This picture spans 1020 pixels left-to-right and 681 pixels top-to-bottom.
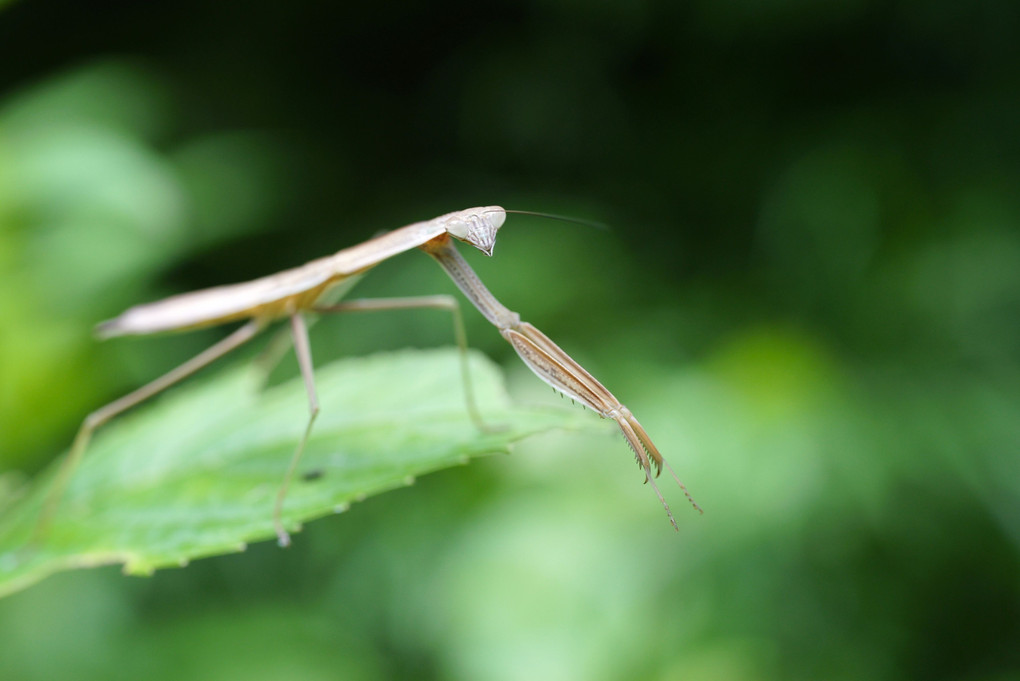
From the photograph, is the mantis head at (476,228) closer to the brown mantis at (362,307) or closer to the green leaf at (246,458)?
the brown mantis at (362,307)

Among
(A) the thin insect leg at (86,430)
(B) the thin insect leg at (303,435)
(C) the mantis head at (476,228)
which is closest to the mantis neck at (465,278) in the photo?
(C) the mantis head at (476,228)

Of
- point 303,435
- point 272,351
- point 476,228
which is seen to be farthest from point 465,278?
point 272,351

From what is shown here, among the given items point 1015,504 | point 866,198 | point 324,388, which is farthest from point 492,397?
point 866,198

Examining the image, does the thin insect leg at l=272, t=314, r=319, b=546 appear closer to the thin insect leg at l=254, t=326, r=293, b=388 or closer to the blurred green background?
the thin insect leg at l=254, t=326, r=293, b=388

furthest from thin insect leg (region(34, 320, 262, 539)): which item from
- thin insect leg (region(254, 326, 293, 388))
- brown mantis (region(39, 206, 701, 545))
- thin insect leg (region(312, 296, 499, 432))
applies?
thin insect leg (region(312, 296, 499, 432))

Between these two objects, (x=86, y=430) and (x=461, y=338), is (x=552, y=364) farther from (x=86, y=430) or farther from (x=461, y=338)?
(x=86, y=430)
